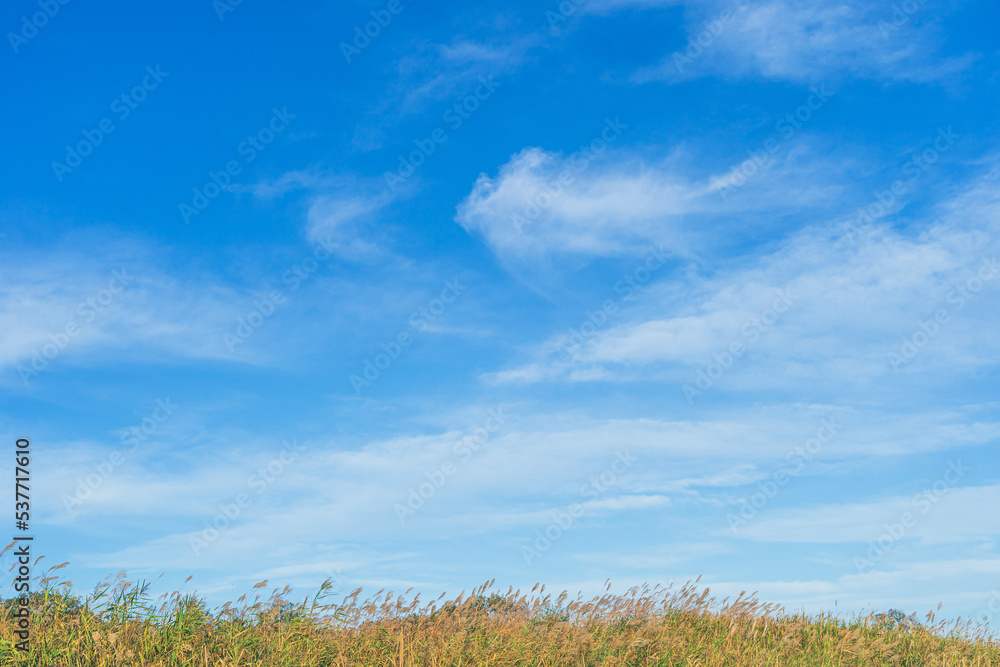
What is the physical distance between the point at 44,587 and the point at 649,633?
314 inches

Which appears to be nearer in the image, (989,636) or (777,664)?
(777,664)

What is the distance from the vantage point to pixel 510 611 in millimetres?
11492

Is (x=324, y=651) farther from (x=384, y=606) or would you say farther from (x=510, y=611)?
(x=510, y=611)

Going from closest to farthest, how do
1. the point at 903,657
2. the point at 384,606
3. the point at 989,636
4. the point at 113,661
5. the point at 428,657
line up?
1. the point at 113,661
2. the point at 428,657
3. the point at 384,606
4. the point at 903,657
5. the point at 989,636

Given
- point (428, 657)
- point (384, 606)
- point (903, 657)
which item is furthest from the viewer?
point (903, 657)

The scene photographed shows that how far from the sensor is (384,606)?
10359 millimetres

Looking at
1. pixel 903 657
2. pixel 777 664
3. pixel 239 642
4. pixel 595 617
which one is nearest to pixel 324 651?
pixel 239 642

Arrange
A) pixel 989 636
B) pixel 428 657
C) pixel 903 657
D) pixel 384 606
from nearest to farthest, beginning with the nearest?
pixel 428 657 → pixel 384 606 → pixel 903 657 → pixel 989 636

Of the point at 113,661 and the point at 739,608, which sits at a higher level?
the point at 739,608

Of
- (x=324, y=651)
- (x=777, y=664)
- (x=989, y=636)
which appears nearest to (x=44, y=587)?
(x=324, y=651)

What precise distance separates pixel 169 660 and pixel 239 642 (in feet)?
2.90

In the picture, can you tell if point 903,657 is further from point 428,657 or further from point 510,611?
point 428,657

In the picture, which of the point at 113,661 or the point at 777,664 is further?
the point at 777,664

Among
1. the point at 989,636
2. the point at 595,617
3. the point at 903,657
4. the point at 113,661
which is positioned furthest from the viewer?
the point at 989,636
